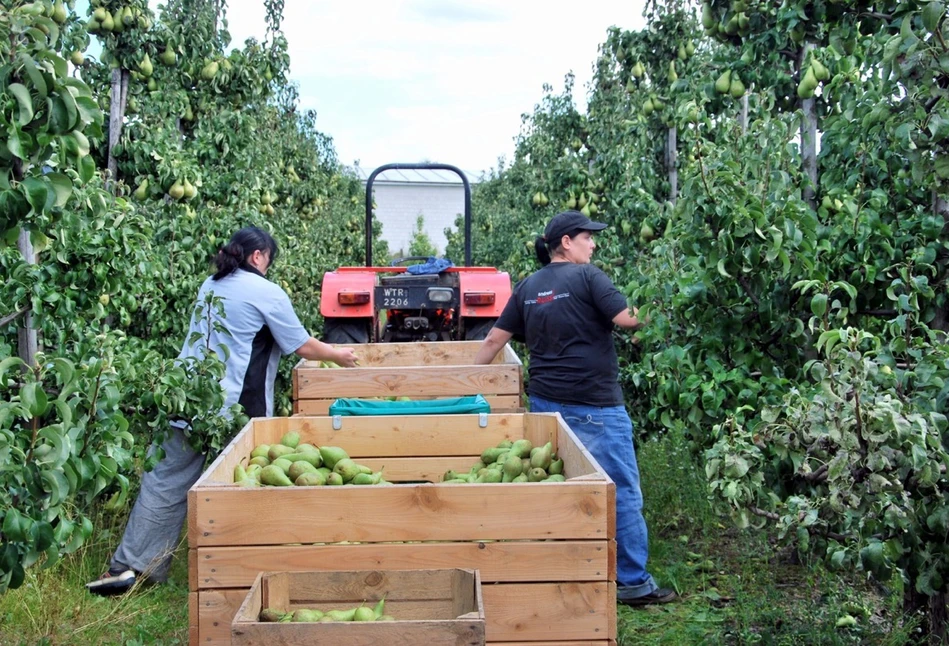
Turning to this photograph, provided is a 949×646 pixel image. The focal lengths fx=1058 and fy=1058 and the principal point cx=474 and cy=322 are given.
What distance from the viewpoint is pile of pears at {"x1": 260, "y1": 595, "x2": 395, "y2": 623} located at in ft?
9.80

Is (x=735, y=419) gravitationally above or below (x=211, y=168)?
below

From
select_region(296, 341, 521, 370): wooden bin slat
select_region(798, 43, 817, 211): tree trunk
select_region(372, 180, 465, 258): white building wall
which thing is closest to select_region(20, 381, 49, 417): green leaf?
select_region(798, 43, 817, 211): tree trunk

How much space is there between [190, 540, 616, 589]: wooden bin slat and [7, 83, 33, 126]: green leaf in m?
1.52

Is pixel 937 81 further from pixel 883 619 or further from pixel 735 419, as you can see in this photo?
pixel 883 619

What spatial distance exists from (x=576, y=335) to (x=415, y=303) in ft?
10.2

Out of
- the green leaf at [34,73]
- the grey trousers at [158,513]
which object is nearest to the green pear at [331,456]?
the grey trousers at [158,513]

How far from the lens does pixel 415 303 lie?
8562mm

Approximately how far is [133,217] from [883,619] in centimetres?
401

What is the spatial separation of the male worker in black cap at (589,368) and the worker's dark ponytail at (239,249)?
1.50 meters

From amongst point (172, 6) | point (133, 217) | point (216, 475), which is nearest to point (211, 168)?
point (172, 6)

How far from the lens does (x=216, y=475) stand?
3.66 meters

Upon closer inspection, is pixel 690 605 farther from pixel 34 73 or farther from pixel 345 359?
pixel 34 73

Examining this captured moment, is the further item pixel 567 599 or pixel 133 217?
pixel 133 217

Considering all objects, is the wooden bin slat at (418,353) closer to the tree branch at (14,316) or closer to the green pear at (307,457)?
the green pear at (307,457)
